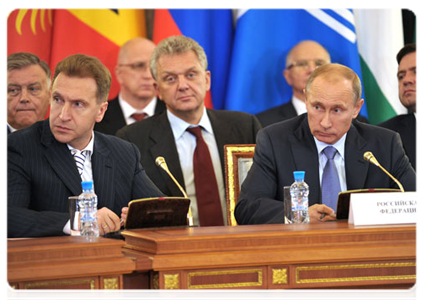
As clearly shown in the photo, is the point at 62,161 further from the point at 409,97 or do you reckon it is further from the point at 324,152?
the point at 409,97

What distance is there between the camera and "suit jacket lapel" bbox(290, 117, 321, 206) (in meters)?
3.85

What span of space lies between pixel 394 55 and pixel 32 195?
145 inches

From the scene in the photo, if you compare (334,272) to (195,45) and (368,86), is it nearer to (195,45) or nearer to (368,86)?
(195,45)

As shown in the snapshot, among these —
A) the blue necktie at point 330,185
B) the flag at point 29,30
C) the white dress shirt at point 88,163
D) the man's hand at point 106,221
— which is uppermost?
the flag at point 29,30

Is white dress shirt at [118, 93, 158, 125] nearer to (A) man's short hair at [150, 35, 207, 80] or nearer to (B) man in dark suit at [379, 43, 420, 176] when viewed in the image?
(A) man's short hair at [150, 35, 207, 80]

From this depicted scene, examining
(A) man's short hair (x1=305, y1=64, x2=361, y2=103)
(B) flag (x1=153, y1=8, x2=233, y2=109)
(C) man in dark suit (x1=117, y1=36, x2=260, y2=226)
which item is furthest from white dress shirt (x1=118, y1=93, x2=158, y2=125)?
(A) man's short hair (x1=305, y1=64, x2=361, y2=103)

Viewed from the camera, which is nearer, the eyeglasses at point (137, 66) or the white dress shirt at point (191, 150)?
the white dress shirt at point (191, 150)

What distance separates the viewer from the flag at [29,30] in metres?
5.62

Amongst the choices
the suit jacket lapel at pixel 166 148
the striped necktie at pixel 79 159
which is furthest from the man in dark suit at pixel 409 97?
the striped necktie at pixel 79 159

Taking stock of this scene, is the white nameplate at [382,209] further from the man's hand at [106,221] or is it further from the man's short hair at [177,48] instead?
the man's short hair at [177,48]

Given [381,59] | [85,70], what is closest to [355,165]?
[85,70]

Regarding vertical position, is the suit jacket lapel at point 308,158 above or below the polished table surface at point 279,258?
above

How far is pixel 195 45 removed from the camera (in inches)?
191
